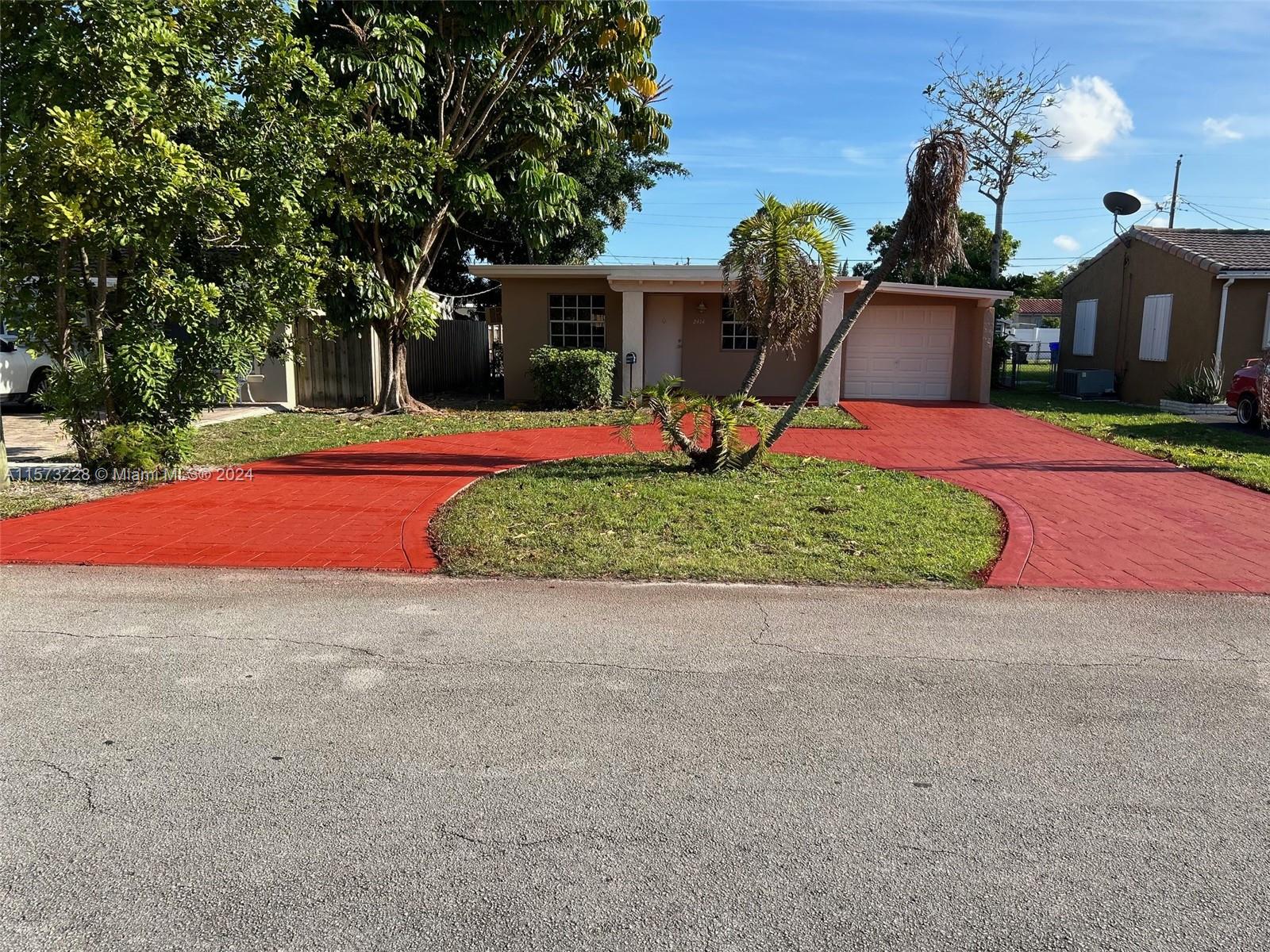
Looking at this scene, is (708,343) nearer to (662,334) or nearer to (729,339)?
(729,339)

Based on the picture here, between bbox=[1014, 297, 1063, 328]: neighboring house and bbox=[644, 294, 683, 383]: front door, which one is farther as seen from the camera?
bbox=[1014, 297, 1063, 328]: neighboring house

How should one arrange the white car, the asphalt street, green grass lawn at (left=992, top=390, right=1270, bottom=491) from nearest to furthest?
the asphalt street
green grass lawn at (left=992, top=390, right=1270, bottom=491)
the white car

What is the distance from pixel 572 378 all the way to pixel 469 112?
5.07 meters

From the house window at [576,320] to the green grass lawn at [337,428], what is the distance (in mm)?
1997

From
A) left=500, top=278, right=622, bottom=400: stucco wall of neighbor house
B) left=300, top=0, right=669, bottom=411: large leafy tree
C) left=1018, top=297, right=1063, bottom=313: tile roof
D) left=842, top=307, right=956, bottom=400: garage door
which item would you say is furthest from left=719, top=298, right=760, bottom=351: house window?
left=1018, top=297, right=1063, bottom=313: tile roof

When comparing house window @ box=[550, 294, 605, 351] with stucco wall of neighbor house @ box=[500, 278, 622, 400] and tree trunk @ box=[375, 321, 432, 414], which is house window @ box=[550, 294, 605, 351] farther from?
tree trunk @ box=[375, 321, 432, 414]

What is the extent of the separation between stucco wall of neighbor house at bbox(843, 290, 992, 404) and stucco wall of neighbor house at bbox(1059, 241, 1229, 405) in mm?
3927

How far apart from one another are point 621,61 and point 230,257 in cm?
849

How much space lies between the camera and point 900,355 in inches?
794

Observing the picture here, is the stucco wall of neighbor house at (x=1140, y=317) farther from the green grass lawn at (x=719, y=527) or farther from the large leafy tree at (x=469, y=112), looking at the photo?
the green grass lawn at (x=719, y=527)

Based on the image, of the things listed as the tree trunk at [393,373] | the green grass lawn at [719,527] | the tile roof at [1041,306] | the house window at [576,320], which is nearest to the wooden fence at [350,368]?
the tree trunk at [393,373]

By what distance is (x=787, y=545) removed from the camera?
292 inches

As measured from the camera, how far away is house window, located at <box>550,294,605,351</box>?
63.3 ft

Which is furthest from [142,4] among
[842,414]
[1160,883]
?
[842,414]
